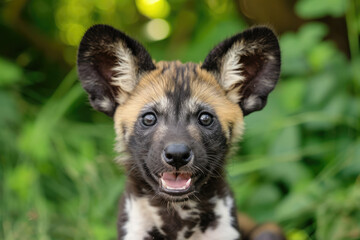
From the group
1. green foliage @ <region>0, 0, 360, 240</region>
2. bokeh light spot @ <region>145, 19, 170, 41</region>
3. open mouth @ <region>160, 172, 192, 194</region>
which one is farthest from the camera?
bokeh light spot @ <region>145, 19, 170, 41</region>

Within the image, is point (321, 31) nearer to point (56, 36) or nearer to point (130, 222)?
point (130, 222)

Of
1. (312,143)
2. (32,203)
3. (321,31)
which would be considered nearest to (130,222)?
(32,203)

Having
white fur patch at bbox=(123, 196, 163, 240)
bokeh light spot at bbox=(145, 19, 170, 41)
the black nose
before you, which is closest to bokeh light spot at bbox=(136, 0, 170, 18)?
bokeh light spot at bbox=(145, 19, 170, 41)

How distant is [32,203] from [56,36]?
11.0ft

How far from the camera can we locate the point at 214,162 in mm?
3492

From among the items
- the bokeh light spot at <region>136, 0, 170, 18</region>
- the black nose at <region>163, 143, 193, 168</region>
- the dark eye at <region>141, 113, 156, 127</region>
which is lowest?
the black nose at <region>163, 143, 193, 168</region>

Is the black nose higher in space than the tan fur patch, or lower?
lower

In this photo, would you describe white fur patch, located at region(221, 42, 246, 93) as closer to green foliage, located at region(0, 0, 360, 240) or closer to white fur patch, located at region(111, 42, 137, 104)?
white fur patch, located at region(111, 42, 137, 104)

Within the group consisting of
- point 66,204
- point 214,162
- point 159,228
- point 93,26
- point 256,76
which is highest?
point 93,26

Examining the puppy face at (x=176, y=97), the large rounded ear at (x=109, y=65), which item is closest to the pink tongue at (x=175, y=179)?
the puppy face at (x=176, y=97)

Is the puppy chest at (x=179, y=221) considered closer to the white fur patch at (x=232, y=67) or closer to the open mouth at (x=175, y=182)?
the open mouth at (x=175, y=182)

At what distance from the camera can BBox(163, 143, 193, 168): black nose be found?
3.12 metres

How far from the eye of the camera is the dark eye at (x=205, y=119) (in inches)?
137

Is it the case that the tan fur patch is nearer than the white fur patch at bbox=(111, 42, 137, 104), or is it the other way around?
the tan fur patch
